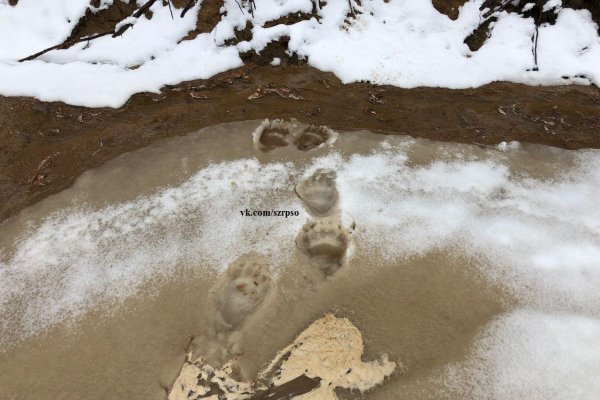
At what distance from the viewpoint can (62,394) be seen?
2357mm

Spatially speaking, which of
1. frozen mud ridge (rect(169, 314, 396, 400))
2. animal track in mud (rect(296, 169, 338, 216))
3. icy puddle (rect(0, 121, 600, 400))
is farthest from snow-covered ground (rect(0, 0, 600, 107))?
frozen mud ridge (rect(169, 314, 396, 400))

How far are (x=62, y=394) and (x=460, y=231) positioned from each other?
2800 mm

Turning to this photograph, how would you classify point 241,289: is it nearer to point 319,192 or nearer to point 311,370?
point 311,370

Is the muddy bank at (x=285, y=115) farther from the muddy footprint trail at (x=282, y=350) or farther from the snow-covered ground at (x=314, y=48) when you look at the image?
the muddy footprint trail at (x=282, y=350)

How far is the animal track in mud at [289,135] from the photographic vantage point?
133 inches

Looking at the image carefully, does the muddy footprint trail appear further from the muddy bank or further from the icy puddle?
the muddy bank

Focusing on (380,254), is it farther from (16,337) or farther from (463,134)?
(16,337)

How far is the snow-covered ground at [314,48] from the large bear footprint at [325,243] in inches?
60.3

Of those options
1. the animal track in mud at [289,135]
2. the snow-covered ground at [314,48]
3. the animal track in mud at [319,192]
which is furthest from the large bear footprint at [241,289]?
the snow-covered ground at [314,48]

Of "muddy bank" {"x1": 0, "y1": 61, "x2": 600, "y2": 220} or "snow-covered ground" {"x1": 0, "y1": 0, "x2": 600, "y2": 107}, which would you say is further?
"snow-covered ground" {"x1": 0, "y1": 0, "x2": 600, "y2": 107}

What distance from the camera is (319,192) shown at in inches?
123

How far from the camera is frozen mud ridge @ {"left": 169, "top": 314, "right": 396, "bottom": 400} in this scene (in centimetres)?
237

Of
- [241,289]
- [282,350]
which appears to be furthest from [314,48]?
[282,350]

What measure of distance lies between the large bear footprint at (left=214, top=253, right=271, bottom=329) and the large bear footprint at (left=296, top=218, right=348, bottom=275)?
33 centimetres
